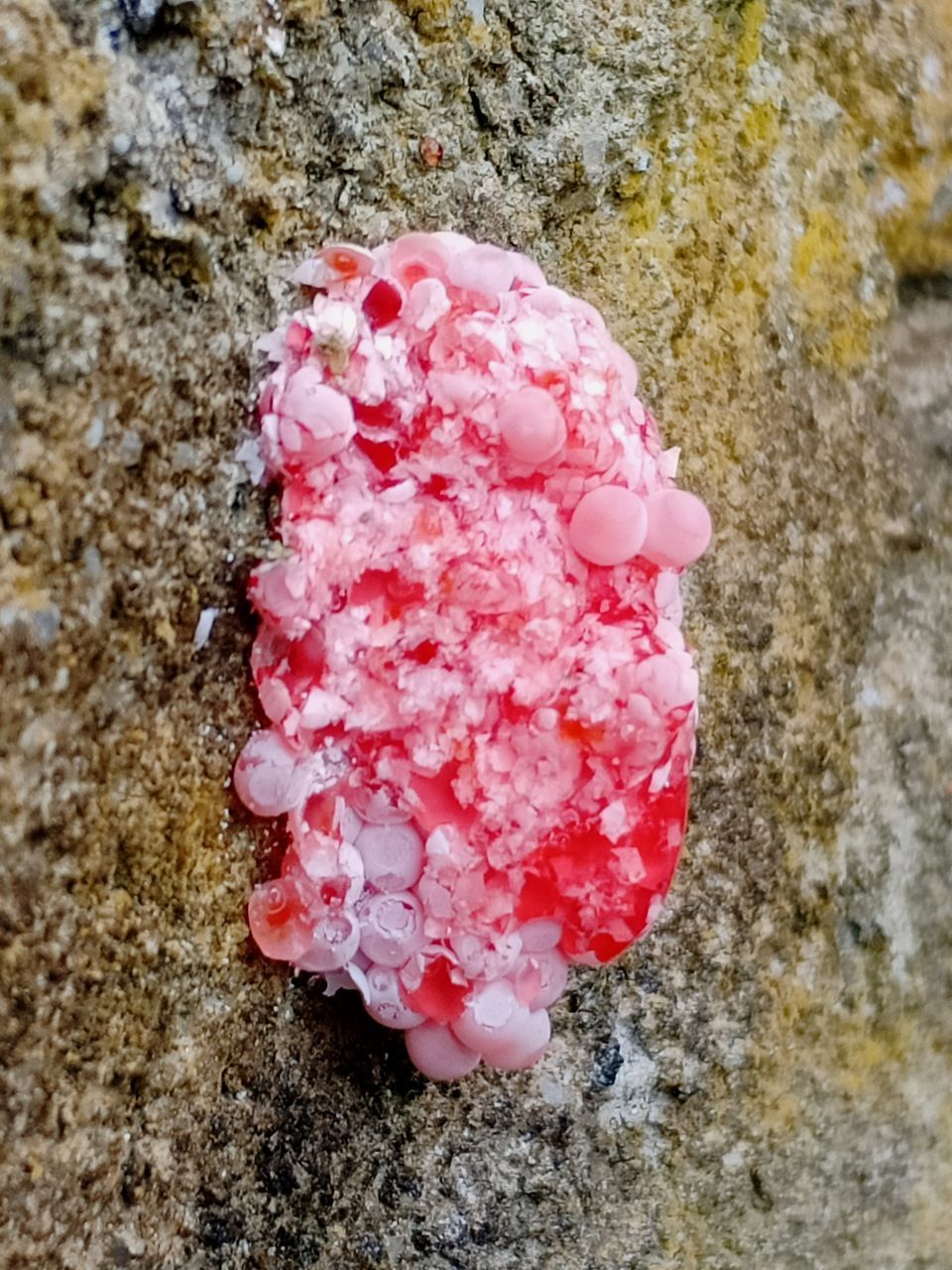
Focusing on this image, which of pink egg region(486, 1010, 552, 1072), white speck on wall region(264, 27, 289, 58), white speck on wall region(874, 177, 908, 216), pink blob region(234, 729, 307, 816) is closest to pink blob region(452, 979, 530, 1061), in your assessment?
pink egg region(486, 1010, 552, 1072)

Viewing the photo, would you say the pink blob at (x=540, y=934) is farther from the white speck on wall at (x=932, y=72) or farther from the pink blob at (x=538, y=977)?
the white speck on wall at (x=932, y=72)

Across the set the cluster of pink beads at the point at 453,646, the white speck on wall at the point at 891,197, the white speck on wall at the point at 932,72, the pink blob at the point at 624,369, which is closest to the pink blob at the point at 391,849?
the cluster of pink beads at the point at 453,646

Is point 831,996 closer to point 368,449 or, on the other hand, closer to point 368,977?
point 368,977

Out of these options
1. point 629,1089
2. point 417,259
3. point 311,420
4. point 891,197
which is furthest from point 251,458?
point 891,197

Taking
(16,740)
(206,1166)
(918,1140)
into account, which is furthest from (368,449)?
(918,1140)

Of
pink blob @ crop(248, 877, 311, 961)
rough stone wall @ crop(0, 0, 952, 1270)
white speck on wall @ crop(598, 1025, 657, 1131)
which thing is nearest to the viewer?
rough stone wall @ crop(0, 0, 952, 1270)

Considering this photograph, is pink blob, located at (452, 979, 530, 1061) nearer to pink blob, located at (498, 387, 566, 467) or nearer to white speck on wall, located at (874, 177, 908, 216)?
pink blob, located at (498, 387, 566, 467)
